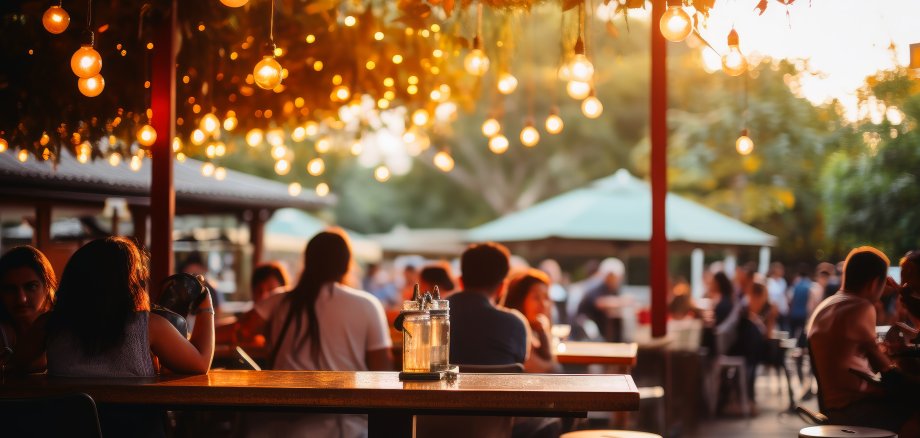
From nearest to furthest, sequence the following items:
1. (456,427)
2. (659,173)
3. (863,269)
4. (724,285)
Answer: (456,427) → (863,269) → (659,173) → (724,285)

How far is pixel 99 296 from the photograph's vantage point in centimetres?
381

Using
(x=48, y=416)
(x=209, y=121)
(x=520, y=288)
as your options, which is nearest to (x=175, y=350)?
(x=48, y=416)

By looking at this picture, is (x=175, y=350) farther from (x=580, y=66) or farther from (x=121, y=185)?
(x=121, y=185)

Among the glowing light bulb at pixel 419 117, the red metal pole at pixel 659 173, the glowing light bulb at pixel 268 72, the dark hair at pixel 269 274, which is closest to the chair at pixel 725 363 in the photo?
the red metal pole at pixel 659 173

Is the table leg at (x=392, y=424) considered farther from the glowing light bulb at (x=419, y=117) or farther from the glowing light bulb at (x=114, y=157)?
the glowing light bulb at (x=419, y=117)

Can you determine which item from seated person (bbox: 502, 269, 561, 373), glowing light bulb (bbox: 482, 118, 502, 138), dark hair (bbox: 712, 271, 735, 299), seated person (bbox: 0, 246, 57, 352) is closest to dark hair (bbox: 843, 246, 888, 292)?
seated person (bbox: 502, 269, 561, 373)

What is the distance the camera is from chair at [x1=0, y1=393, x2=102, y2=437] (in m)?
3.32

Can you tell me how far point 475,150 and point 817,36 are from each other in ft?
88.7

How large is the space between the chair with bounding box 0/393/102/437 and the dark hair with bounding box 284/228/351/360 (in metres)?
1.66

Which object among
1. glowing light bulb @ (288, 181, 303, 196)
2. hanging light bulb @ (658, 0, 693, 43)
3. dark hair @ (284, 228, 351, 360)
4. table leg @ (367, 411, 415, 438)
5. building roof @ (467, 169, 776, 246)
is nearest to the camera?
table leg @ (367, 411, 415, 438)

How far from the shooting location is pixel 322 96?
8500 mm

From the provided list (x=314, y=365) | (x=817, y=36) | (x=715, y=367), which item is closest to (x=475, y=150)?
(x=715, y=367)

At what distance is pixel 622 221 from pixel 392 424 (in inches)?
358

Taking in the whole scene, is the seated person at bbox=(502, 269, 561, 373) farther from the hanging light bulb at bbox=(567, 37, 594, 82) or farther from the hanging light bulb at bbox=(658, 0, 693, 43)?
the hanging light bulb at bbox=(658, 0, 693, 43)
